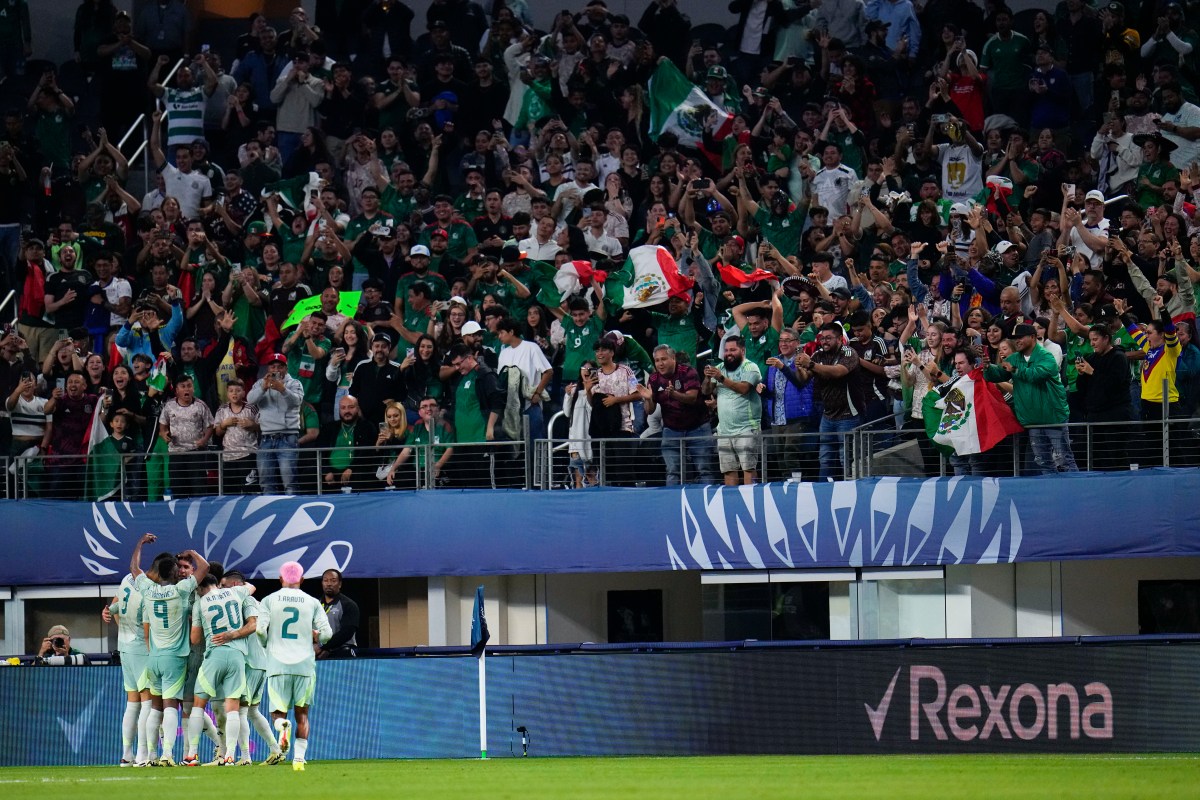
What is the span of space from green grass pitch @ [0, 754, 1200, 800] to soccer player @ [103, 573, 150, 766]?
72 centimetres

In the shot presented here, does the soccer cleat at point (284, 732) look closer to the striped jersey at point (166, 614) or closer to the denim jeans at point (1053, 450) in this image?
the striped jersey at point (166, 614)

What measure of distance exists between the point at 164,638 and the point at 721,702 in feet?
16.4

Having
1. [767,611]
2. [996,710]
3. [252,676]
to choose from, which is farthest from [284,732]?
[767,611]

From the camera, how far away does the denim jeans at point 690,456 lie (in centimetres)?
1927

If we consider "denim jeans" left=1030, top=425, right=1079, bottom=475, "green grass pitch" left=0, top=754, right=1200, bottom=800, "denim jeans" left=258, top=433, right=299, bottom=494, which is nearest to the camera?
"green grass pitch" left=0, top=754, right=1200, bottom=800

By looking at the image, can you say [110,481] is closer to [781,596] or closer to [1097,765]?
[781,596]

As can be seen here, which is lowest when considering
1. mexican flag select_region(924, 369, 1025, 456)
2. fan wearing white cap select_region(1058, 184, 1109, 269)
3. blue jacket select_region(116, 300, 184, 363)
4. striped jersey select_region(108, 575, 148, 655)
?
striped jersey select_region(108, 575, 148, 655)

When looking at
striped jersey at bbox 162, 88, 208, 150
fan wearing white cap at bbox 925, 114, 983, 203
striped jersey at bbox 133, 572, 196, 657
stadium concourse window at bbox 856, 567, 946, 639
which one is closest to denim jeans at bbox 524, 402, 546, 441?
stadium concourse window at bbox 856, 567, 946, 639

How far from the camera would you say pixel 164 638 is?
1702cm

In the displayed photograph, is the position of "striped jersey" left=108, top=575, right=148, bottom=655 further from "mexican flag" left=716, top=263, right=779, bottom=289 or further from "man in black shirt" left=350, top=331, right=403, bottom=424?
"mexican flag" left=716, top=263, right=779, bottom=289

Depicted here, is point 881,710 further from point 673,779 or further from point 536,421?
point 536,421

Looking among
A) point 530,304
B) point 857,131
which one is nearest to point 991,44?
point 857,131

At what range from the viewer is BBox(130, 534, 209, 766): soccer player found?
1694cm

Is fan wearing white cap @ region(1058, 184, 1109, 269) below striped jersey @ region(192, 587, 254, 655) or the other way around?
the other way around
